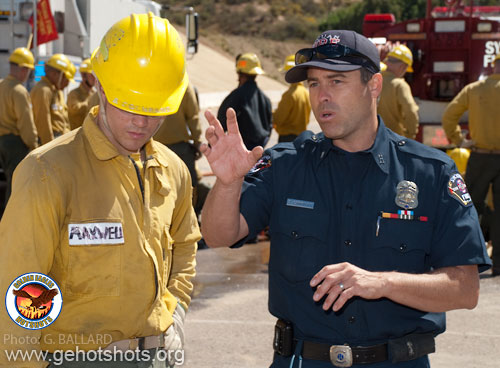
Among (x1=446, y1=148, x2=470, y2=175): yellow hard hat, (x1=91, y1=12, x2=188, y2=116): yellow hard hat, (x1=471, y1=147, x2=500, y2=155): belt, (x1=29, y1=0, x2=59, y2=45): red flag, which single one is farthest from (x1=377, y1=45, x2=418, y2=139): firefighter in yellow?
(x1=91, y1=12, x2=188, y2=116): yellow hard hat

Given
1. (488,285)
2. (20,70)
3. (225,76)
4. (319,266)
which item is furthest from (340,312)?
(225,76)

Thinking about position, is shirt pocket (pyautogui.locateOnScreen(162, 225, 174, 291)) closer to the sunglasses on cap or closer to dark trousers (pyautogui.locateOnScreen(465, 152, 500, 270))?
the sunglasses on cap

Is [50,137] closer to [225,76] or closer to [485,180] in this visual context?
[485,180]

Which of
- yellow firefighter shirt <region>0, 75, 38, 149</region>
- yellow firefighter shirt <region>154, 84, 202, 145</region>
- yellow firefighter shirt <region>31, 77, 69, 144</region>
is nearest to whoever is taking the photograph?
yellow firefighter shirt <region>154, 84, 202, 145</region>

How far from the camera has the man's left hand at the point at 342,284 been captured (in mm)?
2584

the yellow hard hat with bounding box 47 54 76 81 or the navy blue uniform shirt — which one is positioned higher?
the navy blue uniform shirt

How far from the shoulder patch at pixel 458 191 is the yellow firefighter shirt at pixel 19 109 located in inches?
A: 291

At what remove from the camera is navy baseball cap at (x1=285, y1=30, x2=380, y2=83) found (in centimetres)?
307

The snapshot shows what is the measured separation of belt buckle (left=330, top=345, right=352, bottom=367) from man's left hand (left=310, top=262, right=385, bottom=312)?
0.35 metres

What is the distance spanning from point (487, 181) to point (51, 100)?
5.40 metres

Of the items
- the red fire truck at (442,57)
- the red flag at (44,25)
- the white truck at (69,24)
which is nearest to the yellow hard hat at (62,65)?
the white truck at (69,24)

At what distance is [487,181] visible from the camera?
828 centimetres

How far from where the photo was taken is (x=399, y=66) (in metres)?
9.32

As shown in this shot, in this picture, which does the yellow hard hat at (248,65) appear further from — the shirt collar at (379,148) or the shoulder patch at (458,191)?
the shoulder patch at (458,191)
